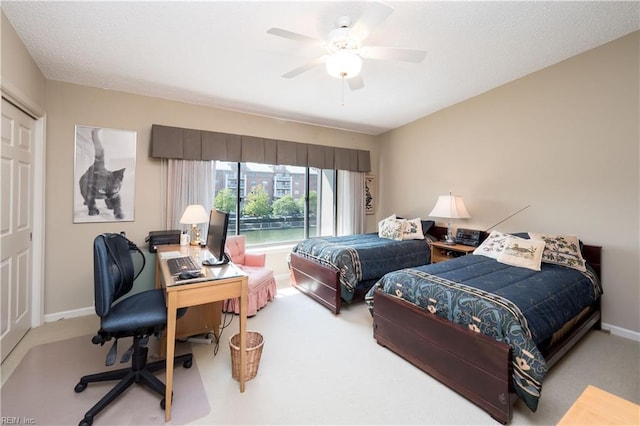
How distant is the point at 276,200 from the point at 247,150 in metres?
0.93

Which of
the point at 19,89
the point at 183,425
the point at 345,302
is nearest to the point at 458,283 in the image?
the point at 345,302

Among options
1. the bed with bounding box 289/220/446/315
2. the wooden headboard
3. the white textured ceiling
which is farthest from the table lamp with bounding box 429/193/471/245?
the white textured ceiling

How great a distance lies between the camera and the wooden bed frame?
3.19 meters

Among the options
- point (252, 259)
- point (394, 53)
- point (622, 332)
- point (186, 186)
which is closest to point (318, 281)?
point (252, 259)

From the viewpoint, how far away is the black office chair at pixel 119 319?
1.70 meters

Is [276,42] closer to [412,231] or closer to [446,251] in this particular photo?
[412,231]

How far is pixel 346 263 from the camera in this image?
3.20 m

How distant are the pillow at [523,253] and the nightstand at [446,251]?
0.72 metres

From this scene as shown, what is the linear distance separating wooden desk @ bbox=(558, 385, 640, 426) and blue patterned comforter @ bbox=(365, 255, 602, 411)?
797mm

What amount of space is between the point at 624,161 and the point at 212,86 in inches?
171

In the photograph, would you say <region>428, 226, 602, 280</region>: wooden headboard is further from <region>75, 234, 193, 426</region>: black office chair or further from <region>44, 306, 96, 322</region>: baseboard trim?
<region>44, 306, 96, 322</region>: baseboard trim

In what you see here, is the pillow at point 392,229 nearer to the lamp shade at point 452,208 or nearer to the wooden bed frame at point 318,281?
the lamp shade at point 452,208

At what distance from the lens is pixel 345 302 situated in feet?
A: 11.5

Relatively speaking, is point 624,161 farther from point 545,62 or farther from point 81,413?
point 81,413
